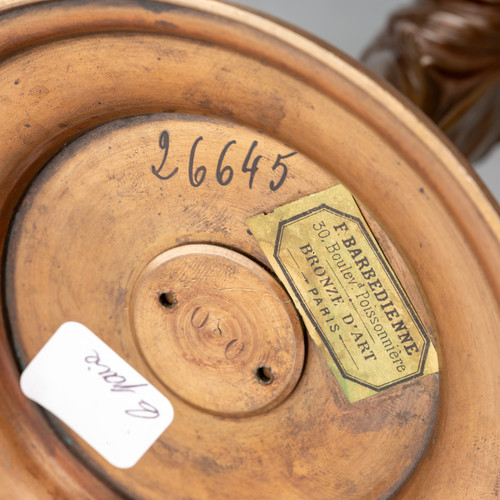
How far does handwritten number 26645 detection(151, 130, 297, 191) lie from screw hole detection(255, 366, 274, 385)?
0.13 metres

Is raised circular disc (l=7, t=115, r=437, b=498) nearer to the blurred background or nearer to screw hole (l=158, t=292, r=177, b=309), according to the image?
screw hole (l=158, t=292, r=177, b=309)

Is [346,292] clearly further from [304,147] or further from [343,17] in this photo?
[343,17]

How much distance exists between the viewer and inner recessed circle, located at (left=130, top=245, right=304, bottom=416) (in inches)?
16.2

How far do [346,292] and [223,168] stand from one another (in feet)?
0.37

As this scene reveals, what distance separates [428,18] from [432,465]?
0.48 m

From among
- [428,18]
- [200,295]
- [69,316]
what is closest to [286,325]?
[200,295]

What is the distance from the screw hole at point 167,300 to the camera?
1.44 ft

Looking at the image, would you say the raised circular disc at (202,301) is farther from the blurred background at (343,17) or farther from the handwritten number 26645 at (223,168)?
the blurred background at (343,17)

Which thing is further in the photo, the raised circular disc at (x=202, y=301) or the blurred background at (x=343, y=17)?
the blurred background at (x=343, y=17)

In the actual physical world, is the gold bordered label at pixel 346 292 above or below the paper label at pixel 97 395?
above

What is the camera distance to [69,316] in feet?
1.60

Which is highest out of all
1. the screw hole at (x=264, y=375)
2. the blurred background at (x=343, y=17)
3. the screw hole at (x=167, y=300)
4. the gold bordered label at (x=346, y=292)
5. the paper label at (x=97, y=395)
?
the blurred background at (x=343, y=17)

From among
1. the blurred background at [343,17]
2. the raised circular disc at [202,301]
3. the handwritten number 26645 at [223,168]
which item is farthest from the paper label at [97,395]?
the blurred background at [343,17]

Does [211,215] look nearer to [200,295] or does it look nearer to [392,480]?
[200,295]
